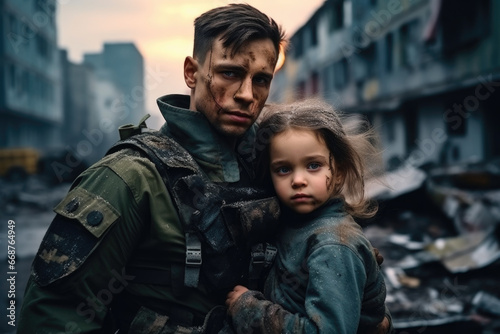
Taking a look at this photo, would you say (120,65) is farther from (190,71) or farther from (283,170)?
(283,170)

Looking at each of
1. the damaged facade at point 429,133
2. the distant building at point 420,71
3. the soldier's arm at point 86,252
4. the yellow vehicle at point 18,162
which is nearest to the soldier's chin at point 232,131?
the soldier's arm at point 86,252

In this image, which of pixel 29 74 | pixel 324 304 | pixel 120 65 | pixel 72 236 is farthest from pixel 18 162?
pixel 120 65

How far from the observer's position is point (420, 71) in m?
17.9

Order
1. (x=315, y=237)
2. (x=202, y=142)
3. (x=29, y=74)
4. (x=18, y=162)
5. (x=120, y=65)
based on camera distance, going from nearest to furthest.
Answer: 1. (x=315, y=237)
2. (x=202, y=142)
3. (x=18, y=162)
4. (x=29, y=74)
5. (x=120, y=65)

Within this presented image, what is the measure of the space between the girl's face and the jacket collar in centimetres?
21

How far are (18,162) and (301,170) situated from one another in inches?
950

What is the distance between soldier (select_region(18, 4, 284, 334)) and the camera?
171 cm

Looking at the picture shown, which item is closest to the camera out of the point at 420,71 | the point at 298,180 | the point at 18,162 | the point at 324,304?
the point at 324,304

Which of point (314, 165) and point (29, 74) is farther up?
point (29, 74)

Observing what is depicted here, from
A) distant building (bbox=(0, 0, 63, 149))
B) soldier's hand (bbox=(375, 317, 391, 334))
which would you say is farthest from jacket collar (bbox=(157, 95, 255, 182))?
distant building (bbox=(0, 0, 63, 149))

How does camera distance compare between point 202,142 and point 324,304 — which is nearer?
point 324,304

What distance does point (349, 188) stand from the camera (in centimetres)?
222

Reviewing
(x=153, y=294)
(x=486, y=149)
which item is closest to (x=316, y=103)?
(x=153, y=294)

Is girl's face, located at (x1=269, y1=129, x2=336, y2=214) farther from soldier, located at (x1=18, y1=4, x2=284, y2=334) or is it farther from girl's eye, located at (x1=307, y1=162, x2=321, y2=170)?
soldier, located at (x1=18, y1=4, x2=284, y2=334)
